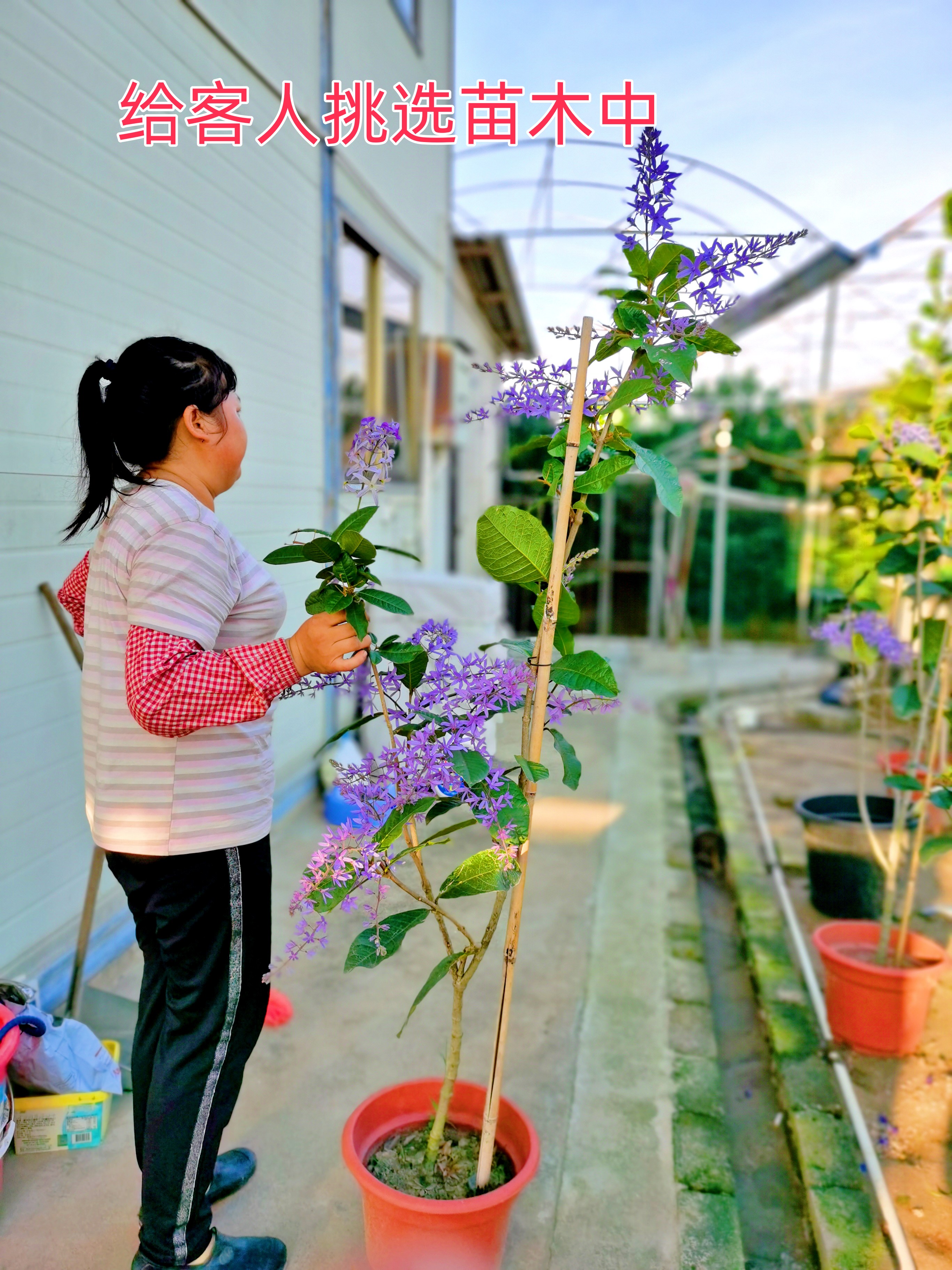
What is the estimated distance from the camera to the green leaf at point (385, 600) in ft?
4.36

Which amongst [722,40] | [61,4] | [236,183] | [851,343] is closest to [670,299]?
[61,4]

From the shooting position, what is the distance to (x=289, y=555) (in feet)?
4.40

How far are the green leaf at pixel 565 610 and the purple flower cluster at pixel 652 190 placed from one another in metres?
0.53

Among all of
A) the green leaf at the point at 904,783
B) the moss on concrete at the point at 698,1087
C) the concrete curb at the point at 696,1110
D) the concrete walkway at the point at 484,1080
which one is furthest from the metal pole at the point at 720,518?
the moss on concrete at the point at 698,1087

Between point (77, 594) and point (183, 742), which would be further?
point (77, 594)

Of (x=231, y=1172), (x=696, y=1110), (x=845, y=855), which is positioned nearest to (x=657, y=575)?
(x=845, y=855)

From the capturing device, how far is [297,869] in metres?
3.50

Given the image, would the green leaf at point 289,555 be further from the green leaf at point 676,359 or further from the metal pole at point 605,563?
the metal pole at point 605,563

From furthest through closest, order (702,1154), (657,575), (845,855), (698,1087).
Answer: (657,575)
(845,855)
(698,1087)
(702,1154)

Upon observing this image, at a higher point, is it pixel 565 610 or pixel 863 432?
pixel 863 432

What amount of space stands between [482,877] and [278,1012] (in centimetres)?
137

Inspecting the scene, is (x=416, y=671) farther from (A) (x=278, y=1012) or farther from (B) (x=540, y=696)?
(A) (x=278, y=1012)

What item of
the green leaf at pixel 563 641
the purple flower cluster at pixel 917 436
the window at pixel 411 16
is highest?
the window at pixel 411 16

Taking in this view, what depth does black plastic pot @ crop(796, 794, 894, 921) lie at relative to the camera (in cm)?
318
